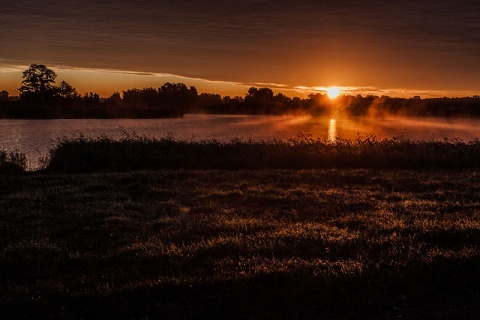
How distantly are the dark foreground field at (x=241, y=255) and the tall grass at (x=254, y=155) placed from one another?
13.4 m

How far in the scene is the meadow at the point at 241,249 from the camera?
27.2 ft

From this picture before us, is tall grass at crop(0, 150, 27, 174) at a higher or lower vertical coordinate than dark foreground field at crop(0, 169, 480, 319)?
lower

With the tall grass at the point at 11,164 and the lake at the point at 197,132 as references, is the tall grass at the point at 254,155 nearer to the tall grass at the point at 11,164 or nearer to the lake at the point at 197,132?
the tall grass at the point at 11,164

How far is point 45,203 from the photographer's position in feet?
61.3

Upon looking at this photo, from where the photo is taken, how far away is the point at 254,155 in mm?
35375

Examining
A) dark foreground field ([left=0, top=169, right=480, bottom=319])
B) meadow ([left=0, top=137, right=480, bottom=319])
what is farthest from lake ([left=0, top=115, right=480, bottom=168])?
dark foreground field ([left=0, top=169, right=480, bottom=319])

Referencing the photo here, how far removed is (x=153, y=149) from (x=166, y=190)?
1606 centimetres

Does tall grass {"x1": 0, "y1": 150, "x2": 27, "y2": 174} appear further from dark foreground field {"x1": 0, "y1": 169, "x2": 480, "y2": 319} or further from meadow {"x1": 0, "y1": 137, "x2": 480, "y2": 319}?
dark foreground field {"x1": 0, "y1": 169, "x2": 480, "y2": 319}

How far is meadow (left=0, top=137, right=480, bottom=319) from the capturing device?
8.28 meters

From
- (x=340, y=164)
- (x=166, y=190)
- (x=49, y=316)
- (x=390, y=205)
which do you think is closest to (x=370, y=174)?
(x=340, y=164)

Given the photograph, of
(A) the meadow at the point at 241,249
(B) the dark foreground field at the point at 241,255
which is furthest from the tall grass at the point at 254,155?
(B) the dark foreground field at the point at 241,255

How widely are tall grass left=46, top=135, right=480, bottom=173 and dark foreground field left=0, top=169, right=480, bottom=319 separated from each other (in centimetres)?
1341

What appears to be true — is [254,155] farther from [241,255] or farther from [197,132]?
[197,132]

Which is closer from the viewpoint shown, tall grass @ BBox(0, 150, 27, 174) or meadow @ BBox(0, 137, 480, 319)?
meadow @ BBox(0, 137, 480, 319)
